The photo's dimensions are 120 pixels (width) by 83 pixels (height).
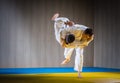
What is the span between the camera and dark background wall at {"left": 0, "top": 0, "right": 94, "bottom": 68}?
10562 millimetres

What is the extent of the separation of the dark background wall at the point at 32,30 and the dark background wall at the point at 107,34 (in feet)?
1.92

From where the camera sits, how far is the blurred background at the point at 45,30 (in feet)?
34.8

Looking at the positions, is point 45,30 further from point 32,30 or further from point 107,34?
point 107,34

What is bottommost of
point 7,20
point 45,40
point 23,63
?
point 23,63

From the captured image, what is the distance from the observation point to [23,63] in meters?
10.8

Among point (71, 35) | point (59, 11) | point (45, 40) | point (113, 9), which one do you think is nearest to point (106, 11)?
point (113, 9)

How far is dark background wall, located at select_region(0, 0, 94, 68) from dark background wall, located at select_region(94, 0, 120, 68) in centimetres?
59

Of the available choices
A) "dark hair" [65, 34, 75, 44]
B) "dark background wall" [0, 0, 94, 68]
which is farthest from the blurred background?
"dark hair" [65, 34, 75, 44]

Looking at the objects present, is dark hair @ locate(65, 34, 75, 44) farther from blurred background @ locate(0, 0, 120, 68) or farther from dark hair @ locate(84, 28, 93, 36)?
blurred background @ locate(0, 0, 120, 68)

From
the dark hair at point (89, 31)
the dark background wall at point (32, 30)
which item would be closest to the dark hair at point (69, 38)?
the dark hair at point (89, 31)

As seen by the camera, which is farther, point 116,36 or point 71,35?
point 116,36

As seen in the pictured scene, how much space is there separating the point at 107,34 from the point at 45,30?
2107 mm

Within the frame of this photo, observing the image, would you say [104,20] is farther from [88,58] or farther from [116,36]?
[88,58]

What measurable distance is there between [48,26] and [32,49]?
95 cm
